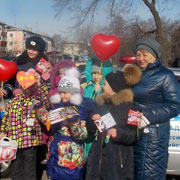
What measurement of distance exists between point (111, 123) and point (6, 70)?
1.70 m

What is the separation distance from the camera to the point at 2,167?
432 centimetres

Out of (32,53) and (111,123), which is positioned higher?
(32,53)

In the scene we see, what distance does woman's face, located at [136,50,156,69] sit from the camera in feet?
8.84

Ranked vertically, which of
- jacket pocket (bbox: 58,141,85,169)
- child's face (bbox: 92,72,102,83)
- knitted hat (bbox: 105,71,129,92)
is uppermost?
child's face (bbox: 92,72,102,83)

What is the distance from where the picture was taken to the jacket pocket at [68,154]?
292 cm

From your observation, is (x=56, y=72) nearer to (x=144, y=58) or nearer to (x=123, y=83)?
(x=123, y=83)

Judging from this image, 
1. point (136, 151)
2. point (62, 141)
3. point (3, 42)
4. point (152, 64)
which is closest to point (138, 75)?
point (152, 64)

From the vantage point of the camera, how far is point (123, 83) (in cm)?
274

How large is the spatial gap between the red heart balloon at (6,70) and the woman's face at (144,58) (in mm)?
1746

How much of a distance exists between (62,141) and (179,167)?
1845 millimetres

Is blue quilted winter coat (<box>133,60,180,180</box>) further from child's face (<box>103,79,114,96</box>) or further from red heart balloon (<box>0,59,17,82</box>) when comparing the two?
red heart balloon (<box>0,59,17,82</box>)

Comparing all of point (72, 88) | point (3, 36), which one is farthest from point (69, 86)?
point (3, 36)

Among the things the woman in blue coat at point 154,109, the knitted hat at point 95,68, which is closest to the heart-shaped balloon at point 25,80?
the knitted hat at point 95,68

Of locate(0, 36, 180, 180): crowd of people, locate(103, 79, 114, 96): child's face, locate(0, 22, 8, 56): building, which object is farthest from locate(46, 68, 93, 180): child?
locate(0, 22, 8, 56): building
